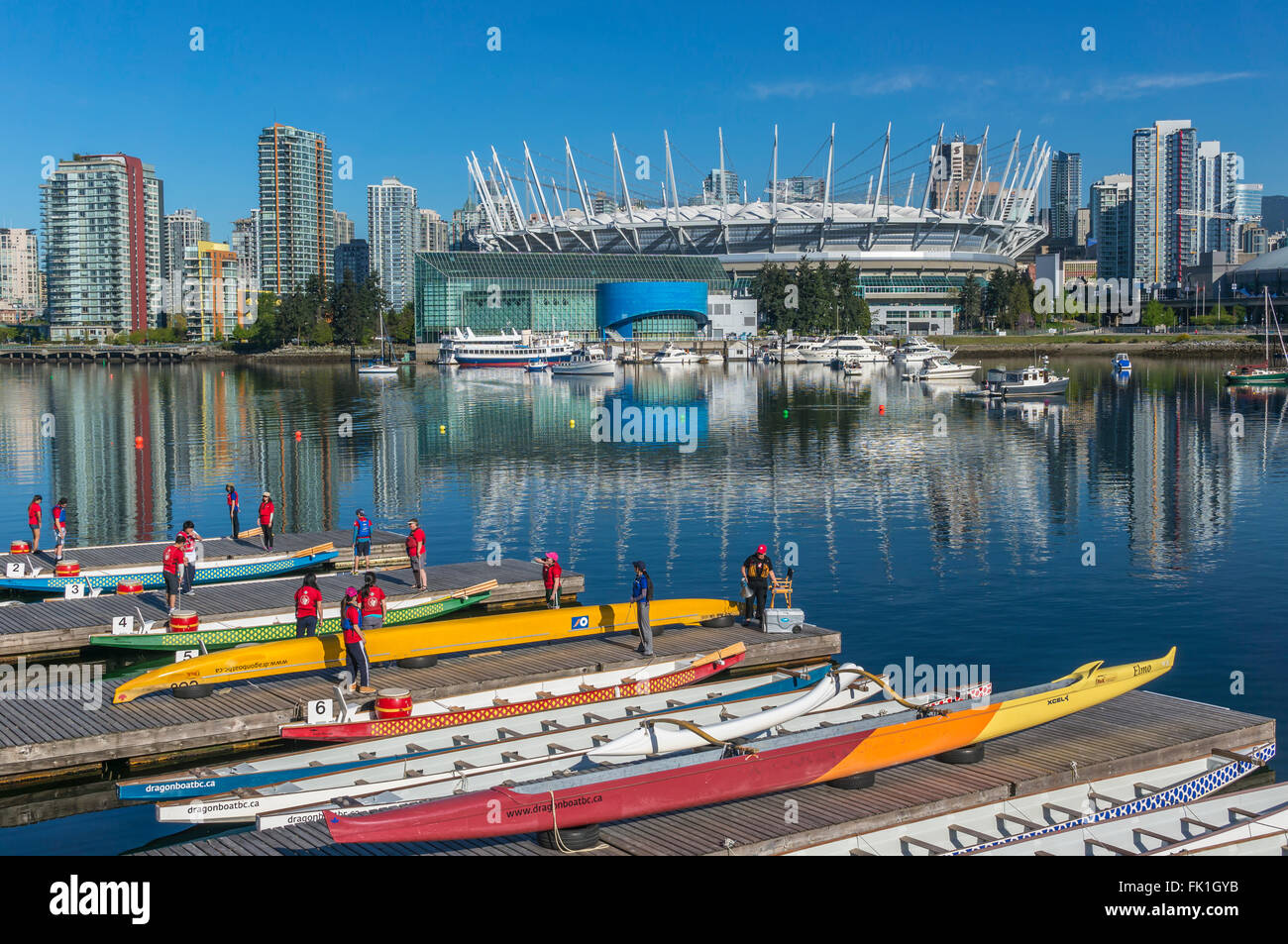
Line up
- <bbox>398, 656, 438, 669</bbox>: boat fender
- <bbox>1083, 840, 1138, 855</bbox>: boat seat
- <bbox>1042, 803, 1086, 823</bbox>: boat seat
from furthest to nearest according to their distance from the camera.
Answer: <bbox>398, 656, 438, 669</bbox>: boat fender
<bbox>1042, 803, 1086, 823</bbox>: boat seat
<bbox>1083, 840, 1138, 855</bbox>: boat seat

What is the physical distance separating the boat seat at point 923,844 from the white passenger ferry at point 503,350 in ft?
535

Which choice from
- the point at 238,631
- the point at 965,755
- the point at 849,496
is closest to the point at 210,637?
the point at 238,631

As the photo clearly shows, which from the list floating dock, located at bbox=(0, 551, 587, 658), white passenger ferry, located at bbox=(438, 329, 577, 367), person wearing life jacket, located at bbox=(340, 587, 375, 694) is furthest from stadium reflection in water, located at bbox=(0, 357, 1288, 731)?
white passenger ferry, located at bbox=(438, 329, 577, 367)

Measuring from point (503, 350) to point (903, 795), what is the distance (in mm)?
169663

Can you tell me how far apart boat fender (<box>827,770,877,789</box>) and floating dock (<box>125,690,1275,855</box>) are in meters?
0.09

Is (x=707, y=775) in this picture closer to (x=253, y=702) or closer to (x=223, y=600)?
(x=253, y=702)

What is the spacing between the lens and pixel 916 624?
1260 inches

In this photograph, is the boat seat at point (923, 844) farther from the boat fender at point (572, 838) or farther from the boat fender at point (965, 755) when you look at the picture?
the boat fender at point (572, 838)

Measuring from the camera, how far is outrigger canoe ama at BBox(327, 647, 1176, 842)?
16344mm

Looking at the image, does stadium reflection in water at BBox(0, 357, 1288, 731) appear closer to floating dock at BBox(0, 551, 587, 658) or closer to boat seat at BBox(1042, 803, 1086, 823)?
floating dock at BBox(0, 551, 587, 658)

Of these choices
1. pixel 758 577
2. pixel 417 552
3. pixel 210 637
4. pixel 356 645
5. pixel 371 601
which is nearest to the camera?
pixel 356 645

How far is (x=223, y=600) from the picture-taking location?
106 ft

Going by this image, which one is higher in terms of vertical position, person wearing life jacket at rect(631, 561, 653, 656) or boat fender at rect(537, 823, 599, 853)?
person wearing life jacket at rect(631, 561, 653, 656)
